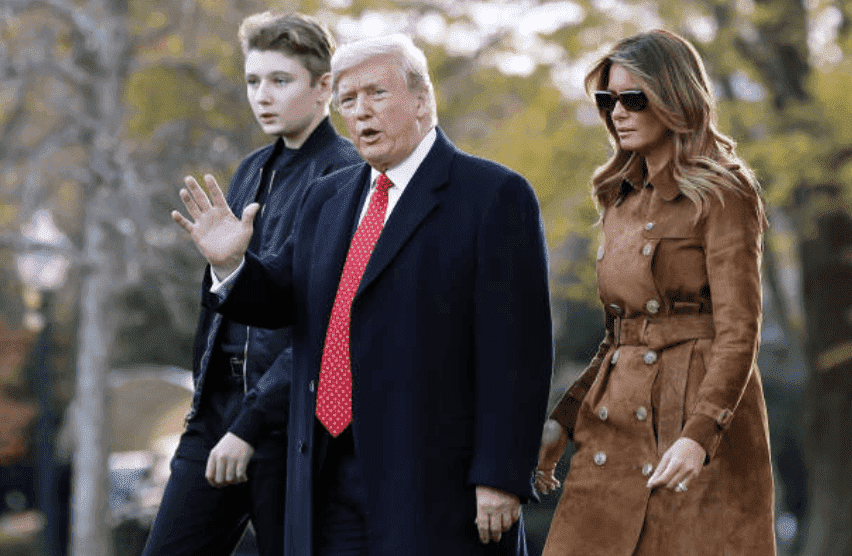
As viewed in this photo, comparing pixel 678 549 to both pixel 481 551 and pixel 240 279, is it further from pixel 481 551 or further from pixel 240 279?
pixel 240 279

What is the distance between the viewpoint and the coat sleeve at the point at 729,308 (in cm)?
391

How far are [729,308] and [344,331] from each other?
1.08 meters

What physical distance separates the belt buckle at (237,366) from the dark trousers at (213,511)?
Answer: 0.31 meters

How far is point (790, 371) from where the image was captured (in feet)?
84.4

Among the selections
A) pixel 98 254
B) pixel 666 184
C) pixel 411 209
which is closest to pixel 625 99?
pixel 666 184

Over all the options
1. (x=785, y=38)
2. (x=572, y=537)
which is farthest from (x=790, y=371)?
(x=572, y=537)

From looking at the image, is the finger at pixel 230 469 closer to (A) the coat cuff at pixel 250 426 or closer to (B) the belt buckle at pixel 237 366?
(A) the coat cuff at pixel 250 426

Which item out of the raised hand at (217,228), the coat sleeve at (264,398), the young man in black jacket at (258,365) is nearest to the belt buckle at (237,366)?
the young man in black jacket at (258,365)

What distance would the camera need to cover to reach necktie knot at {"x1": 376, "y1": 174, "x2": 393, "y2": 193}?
4.31 meters

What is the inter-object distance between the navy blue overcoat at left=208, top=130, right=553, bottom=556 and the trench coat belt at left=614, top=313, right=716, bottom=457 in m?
0.31

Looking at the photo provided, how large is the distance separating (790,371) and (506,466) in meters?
22.6

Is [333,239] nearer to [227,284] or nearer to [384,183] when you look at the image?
[384,183]

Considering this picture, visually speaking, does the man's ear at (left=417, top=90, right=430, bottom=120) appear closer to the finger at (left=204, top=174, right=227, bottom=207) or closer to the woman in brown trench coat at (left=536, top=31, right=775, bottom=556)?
the woman in brown trench coat at (left=536, top=31, right=775, bottom=556)

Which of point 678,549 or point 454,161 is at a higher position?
point 454,161
